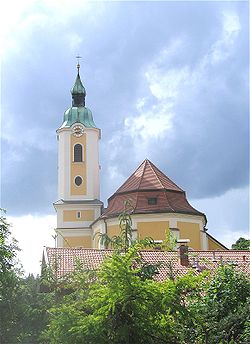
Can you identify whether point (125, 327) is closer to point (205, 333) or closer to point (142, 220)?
point (205, 333)

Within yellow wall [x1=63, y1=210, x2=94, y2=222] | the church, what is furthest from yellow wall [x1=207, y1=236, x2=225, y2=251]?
yellow wall [x1=63, y1=210, x2=94, y2=222]

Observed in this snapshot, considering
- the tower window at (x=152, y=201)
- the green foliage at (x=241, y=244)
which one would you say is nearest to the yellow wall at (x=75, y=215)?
the tower window at (x=152, y=201)

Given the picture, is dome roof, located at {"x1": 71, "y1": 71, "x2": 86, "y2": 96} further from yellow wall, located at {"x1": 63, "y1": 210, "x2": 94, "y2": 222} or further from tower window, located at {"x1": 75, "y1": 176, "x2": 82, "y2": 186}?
yellow wall, located at {"x1": 63, "y1": 210, "x2": 94, "y2": 222}

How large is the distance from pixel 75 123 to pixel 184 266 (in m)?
32.3

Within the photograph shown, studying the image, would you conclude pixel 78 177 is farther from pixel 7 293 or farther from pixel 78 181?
pixel 7 293

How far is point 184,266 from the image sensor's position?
27.8 m

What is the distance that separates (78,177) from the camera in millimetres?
56344

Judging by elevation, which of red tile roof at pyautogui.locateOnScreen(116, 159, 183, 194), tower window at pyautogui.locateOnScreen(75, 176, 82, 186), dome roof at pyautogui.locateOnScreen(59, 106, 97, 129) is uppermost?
dome roof at pyautogui.locateOnScreen(59, 106, 97, 129)

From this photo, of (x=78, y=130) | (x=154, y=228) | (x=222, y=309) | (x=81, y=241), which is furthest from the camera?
(x=78, y=130)

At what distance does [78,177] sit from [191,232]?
1337cm

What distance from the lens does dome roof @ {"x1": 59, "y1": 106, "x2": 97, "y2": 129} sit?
58441 mm

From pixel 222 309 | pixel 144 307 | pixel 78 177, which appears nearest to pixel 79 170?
pixel 78 177

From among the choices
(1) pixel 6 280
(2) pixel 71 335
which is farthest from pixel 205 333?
(1) pixel 6 280

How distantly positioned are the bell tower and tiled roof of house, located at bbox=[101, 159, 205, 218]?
13.2 ft
